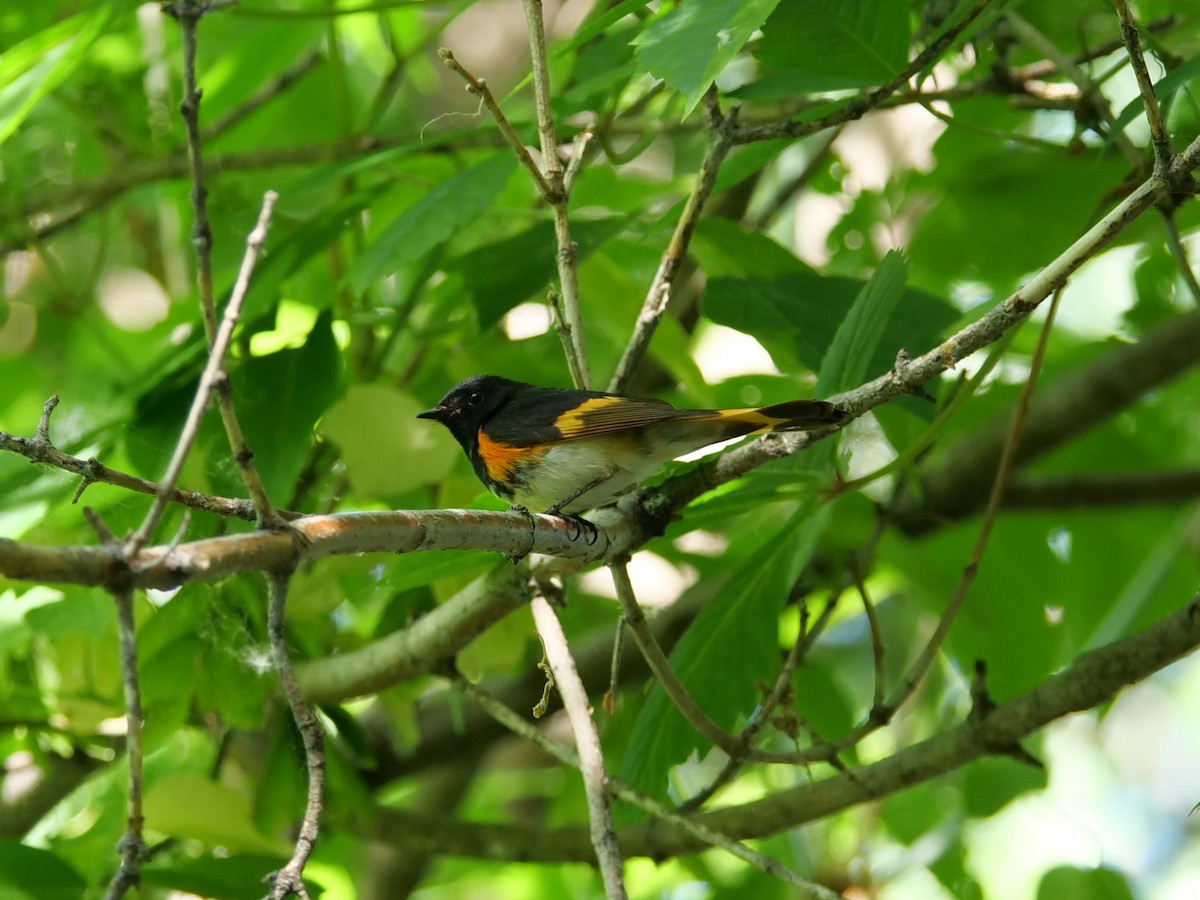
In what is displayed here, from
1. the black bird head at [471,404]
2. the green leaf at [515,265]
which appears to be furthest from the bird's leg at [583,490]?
the green leaf at [515,265]

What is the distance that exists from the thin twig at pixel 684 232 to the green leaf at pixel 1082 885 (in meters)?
1.70

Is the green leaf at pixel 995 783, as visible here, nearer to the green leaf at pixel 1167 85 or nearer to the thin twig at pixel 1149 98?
the green leaf at pixel 1167 85

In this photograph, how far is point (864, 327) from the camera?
2.39 metres

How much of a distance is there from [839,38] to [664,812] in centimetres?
172

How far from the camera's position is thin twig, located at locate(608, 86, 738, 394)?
7.98ft

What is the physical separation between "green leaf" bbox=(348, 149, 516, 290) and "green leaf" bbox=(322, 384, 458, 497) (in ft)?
1.22

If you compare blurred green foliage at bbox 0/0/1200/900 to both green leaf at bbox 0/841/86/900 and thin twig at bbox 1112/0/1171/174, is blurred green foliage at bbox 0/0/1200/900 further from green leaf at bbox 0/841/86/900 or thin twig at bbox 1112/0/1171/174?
thin twig at bbox 1112/0/1171/174

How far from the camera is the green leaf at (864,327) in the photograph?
238cm

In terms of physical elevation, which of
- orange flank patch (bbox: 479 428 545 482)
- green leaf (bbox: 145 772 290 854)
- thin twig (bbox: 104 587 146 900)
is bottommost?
thin twig (bbox: 104 587 146 900)

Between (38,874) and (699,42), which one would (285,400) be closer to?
(38,874)

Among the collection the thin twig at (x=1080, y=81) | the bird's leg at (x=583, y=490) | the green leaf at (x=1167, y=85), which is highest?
the thin twig at (x=1080, y=81)

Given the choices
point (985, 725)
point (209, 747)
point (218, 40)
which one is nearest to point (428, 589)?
point (209, 747)

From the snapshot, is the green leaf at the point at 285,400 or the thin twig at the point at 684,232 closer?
the thin twig at the point at 684,232

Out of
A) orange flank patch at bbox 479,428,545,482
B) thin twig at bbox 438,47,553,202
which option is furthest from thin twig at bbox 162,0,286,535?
orange flank patch at bbox 479,428,545,482
